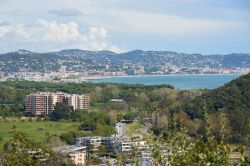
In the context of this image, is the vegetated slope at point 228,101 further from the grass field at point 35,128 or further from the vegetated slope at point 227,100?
the grass field at point 35,128

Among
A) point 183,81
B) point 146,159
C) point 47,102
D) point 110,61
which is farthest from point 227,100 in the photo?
point 110,61

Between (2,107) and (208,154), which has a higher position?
(208,154)

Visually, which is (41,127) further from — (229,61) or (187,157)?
(229,61)

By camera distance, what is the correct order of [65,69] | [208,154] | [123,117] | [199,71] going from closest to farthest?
[208,154] < [123,117] < [65,69] < [199,71]

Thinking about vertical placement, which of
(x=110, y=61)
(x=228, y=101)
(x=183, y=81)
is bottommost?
(x=183, y=81)

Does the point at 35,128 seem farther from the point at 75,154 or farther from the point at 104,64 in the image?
the point at 104,64

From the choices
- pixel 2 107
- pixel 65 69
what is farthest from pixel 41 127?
pixel 65 69
